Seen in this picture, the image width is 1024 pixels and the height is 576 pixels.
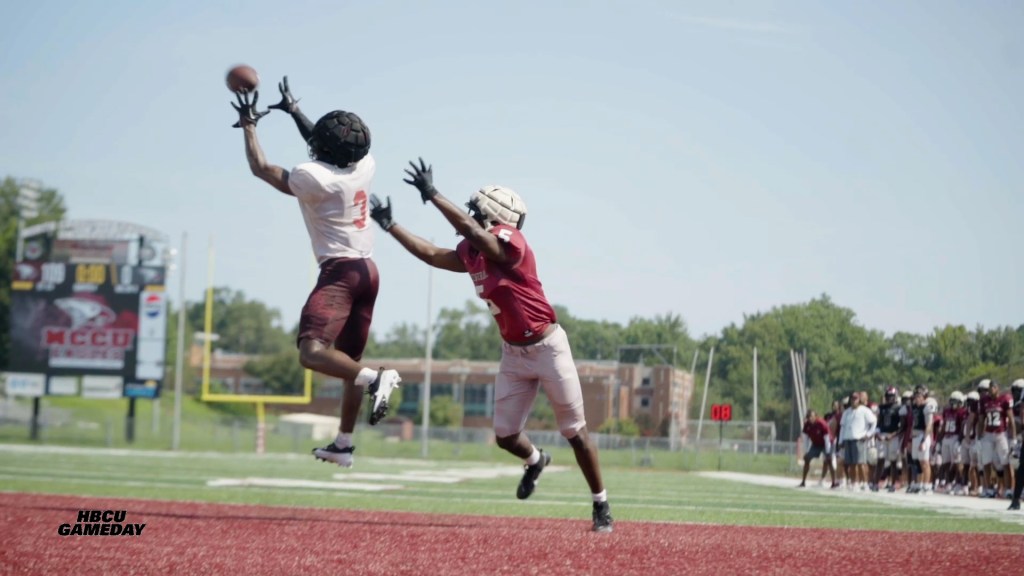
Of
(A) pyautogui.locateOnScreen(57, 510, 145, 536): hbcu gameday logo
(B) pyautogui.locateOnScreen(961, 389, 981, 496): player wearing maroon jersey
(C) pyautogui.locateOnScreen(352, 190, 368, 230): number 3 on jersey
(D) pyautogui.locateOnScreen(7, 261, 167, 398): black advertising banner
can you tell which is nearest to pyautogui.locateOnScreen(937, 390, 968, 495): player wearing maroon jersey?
(B) pyautogui.locateOnScreen(961, 389, 981, 496): player wearing maroon jersey

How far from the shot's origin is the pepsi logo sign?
41.2 m

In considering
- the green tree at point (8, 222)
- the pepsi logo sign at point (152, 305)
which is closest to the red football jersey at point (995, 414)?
the pepsi logo sign at point (152, 305)

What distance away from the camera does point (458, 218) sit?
7758mm

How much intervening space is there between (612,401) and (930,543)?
135 feet

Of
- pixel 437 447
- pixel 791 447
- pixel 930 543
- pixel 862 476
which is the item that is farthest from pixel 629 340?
Result: pixel 930 543

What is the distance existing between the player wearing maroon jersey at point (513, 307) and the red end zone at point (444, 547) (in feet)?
2.71

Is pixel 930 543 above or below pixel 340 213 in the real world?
below

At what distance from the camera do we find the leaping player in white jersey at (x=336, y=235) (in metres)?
8.09

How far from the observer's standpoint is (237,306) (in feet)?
441

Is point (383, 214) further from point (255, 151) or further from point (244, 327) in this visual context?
point (244, 327)

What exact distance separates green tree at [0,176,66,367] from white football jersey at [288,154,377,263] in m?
61.5

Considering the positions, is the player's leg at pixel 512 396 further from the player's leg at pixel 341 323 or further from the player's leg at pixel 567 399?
the player's leg at pixel 341 323

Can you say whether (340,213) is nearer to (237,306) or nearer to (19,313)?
(19,313)

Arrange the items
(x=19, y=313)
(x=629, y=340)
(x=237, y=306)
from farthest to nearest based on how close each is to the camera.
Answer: (x=237, y=306)
(x=629, y=340)
(x=19, y=313)
